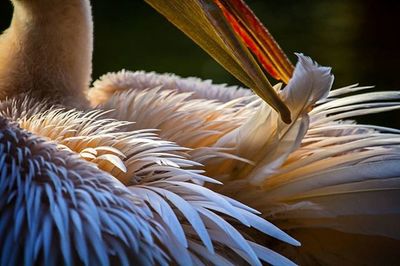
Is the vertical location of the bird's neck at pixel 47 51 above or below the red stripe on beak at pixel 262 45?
below

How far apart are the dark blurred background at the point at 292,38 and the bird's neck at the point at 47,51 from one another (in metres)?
1.21

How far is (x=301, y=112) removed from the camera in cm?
113

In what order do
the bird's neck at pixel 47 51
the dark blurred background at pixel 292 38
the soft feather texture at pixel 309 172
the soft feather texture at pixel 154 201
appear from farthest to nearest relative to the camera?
1. the dark blurred background at pixel 292 38
2. the bird's neck at pixel 47 51
3. the soft feather texture at pixel 309 172
4. the soft feather texture at pixel 154 201

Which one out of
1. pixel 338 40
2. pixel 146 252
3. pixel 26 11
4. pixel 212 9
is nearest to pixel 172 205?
pixel 146 252

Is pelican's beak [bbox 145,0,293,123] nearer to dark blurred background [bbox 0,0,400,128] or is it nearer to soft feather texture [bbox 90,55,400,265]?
soft feather texture [bbox 90,55,400,265]

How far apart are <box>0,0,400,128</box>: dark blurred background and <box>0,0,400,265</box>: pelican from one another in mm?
1238

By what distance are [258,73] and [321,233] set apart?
233mm

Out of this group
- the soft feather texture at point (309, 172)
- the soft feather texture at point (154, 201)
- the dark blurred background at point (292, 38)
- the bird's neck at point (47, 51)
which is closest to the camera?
the soft feather texture at point (154, 201)

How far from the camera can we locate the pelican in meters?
0.97

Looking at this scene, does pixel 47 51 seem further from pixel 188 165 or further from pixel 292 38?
pixel 292 38

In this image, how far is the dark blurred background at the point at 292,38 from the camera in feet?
9.21

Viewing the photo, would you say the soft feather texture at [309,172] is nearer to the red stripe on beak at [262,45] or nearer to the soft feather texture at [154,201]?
the soft feather texture at [154,201]

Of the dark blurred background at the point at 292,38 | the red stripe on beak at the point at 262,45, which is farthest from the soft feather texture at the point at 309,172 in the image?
the dark blurred background at the point at 292,38

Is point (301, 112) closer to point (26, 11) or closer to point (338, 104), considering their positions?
point (338, 104)
